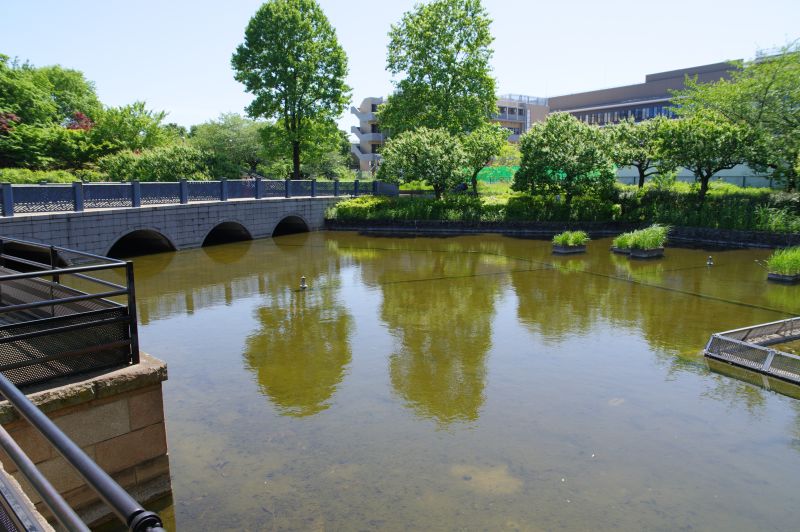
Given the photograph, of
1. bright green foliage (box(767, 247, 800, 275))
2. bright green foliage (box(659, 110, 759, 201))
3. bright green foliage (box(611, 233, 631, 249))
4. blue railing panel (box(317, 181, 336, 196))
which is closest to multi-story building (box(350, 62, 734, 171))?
blue railing panel (box(317, 181, 336, 196))

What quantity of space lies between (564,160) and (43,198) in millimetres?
25931

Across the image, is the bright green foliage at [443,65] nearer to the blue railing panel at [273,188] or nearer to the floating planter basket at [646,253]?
the blue railing panel at [273,188]

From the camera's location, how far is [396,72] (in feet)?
146

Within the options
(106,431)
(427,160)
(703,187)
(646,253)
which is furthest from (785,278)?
(427,160)

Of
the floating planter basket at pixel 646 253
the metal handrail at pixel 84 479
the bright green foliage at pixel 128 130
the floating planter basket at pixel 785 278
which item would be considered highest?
the bright green foliage at pixel 128 130

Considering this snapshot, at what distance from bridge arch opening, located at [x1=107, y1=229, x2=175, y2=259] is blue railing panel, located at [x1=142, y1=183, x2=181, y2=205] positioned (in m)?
1.46

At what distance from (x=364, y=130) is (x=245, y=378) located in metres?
79.3

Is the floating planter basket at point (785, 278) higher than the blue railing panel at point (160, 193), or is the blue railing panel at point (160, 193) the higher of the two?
the blue railing panel at point (160, 193)

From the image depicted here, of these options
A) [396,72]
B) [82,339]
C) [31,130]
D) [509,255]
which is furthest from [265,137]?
[82,339]

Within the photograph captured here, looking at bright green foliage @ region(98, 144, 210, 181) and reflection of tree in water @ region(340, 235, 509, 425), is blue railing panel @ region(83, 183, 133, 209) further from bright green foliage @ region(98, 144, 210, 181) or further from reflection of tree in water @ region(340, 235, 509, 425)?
reflection of tree in water @ region(340, 235, 509, 425)

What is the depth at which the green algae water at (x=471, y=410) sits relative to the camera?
21.7 ft

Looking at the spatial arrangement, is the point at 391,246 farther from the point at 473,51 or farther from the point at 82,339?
the point at 82,339

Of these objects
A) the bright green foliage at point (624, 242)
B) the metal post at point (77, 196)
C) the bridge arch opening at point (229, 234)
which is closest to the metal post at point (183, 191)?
the bridge arch opening at point (229, 234)

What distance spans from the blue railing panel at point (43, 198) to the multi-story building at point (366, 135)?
62879 mm
